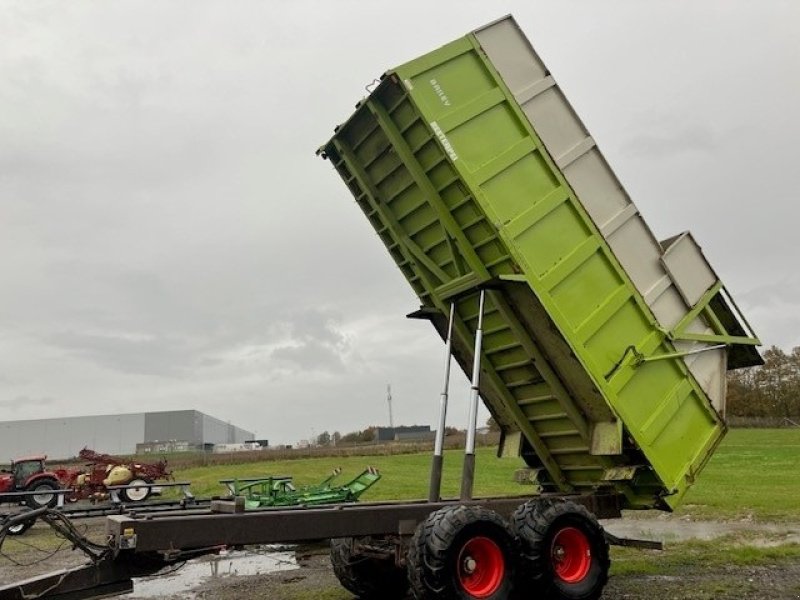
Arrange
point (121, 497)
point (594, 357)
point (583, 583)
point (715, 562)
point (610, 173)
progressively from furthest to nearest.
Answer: point (121, 497) → point (715, 562) → point (610, 173) → point (594, 357) → point (583, 583)

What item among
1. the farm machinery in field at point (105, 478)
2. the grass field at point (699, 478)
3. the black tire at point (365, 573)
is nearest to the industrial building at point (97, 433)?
the grass field at point (699, 478)

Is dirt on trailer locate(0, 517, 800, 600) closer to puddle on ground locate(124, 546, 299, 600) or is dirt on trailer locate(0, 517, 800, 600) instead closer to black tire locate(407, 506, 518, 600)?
puddle on ground locate(124, 546, 299, 600)

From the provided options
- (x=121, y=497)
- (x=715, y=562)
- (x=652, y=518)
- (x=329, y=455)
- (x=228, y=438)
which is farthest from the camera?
(x=228, y=438)

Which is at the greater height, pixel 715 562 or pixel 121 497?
pixel 121 497

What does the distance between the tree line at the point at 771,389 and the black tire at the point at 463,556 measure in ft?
217

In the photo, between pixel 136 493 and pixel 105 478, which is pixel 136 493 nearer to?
pixel 136 493

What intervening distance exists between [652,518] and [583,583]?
331 inches

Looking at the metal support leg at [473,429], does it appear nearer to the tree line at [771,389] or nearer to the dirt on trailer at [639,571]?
the dirt on trailer at [639,571]

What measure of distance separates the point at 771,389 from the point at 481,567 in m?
70.8

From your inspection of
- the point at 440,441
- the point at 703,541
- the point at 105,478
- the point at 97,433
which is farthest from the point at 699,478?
the point at 97,433

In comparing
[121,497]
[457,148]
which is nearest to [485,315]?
[457,148]

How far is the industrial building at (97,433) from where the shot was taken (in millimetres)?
71375

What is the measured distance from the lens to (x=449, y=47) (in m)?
6.95

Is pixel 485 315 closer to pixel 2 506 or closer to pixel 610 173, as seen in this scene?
pixel 610 173
